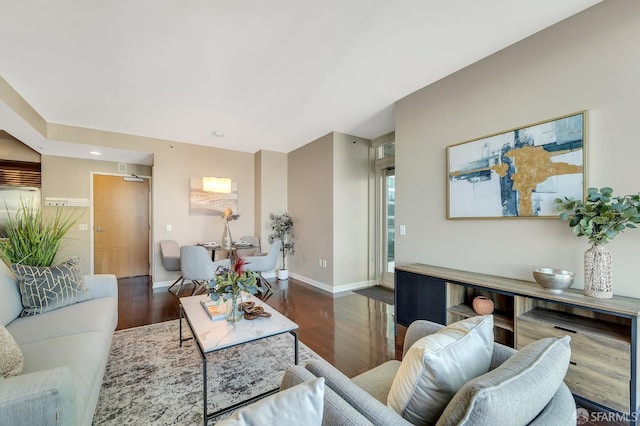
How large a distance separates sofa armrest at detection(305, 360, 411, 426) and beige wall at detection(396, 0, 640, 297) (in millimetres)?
2029

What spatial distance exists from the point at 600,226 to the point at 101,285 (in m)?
3.98

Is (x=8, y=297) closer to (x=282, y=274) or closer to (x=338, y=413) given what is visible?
(x=338, y=413)

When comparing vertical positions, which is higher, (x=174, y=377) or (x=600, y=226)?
(x=600, y=226)

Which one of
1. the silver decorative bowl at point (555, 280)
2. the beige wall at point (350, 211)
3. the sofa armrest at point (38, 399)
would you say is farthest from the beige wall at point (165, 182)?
the silver decorative bowl at point (555, 280)

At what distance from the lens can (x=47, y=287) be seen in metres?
2.10

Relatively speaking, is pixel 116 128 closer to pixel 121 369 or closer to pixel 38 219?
pixel 38 219

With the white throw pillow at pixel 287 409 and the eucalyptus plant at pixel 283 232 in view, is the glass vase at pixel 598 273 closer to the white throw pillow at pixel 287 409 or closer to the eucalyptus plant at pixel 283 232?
the white throw pillow at pixel 287 409

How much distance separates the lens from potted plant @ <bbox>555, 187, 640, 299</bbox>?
1.67 meters

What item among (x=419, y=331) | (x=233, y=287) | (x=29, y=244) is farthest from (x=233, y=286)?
(x=29, y=244)

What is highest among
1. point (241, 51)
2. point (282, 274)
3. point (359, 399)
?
point (241, 51)

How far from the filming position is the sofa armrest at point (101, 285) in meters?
2.46

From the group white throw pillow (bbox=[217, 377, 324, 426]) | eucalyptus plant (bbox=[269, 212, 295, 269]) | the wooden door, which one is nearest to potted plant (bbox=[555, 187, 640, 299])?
white throw pillow (bbox=[217, 377, 324, 426])

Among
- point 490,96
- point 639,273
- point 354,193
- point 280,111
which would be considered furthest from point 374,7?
point 354,193

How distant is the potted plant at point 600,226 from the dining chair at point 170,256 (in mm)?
4733
